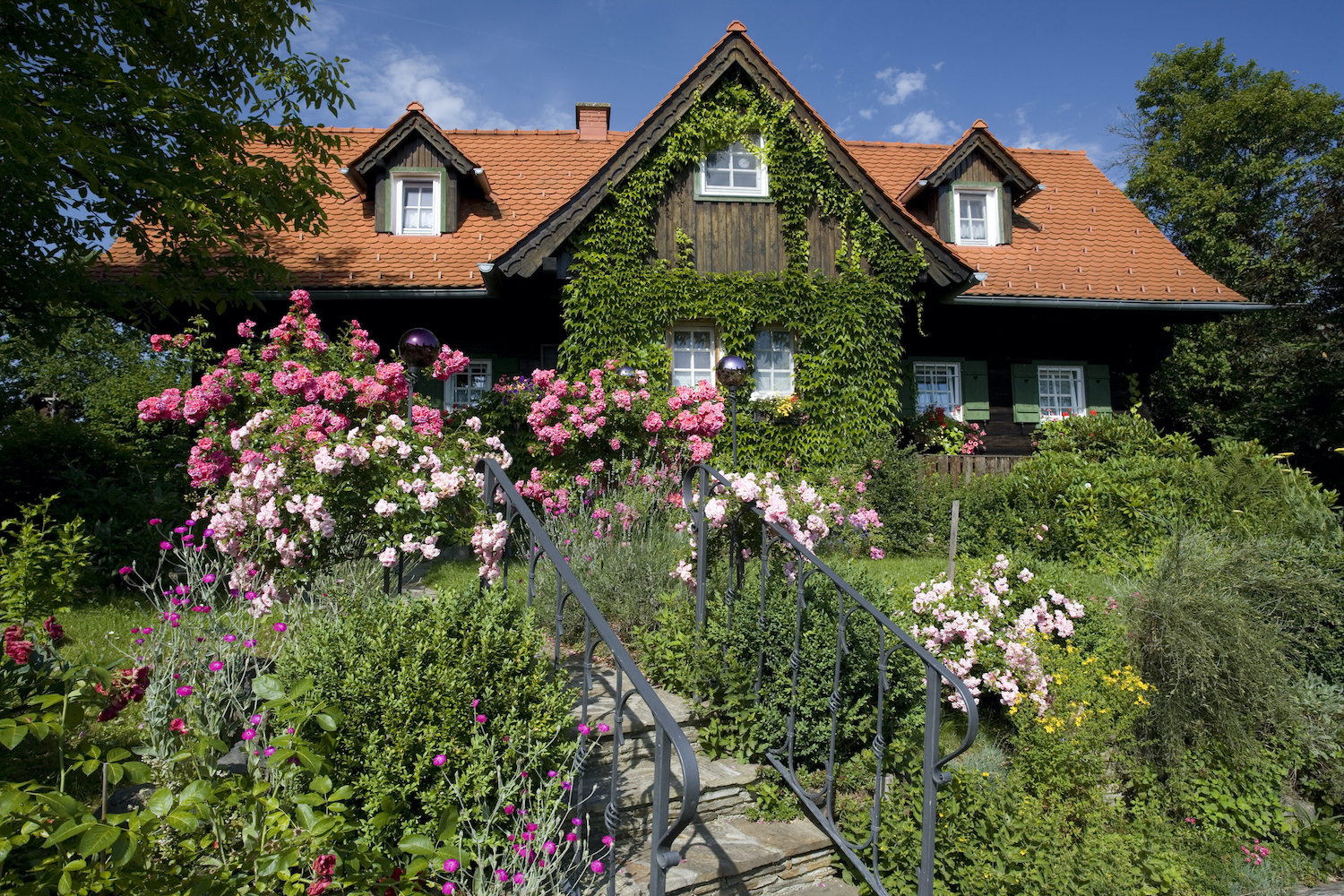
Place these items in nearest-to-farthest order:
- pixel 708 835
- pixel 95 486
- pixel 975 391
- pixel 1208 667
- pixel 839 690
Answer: pixel 708 835 → pixel 839 690 → pixel 1208 667 → pixel 95 486 → pixel 975 391

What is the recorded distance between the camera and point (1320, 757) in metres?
4.95

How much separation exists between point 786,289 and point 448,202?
5.30 meters

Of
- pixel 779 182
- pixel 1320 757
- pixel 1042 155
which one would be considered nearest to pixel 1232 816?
pixel 1320 757

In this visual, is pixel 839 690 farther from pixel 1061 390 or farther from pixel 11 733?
pixel 1061 390

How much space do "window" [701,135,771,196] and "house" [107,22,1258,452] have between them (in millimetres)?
26

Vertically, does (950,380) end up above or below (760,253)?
below

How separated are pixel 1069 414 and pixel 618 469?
7494 mm

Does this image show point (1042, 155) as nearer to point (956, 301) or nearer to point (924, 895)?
point (956, 301)

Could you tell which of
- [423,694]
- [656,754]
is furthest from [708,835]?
[656,754]

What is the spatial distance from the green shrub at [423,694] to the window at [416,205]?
9.50 metres

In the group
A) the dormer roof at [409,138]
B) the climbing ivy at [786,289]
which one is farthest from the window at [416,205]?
the climbing ivy at [786,289]

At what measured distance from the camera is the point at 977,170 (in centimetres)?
1198

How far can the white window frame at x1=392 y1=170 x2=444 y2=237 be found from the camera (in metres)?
11.3

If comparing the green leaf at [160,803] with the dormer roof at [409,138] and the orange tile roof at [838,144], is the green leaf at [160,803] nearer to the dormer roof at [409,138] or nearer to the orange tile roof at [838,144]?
the orange tile roof at [838,144]
